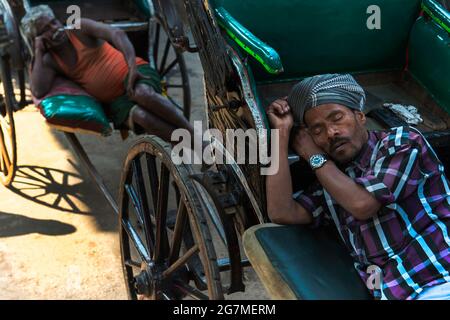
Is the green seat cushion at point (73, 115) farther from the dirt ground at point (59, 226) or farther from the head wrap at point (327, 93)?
the head wrap at point (327, 93)

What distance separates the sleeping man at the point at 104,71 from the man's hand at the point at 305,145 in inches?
60.3

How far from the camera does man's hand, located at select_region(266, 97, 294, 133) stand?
1831 mm

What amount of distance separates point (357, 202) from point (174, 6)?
6.57 feet

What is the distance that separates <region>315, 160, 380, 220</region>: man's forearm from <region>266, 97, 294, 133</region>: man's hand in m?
0.18

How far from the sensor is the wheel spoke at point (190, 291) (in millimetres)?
1853

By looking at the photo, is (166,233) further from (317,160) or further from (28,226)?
(28,226)

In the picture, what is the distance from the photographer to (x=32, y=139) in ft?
13.1

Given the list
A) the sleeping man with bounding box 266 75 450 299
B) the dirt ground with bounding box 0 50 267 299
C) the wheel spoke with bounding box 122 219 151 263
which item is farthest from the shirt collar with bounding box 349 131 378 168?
the dirt ground with bounding box 0 50 267 299

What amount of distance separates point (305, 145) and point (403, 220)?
356 millimetres

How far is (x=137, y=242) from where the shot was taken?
2.28 metres

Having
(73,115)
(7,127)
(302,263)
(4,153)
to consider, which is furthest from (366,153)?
(4,153)

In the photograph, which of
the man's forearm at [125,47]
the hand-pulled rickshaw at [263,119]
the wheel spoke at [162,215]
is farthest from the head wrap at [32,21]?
the wheel spoke at [162,215]

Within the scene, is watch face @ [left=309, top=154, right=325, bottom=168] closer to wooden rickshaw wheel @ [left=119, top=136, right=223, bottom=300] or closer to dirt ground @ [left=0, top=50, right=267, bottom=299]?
wooden rickshaw wheel @ [left=119, top=136, right=223, bottom=300]
